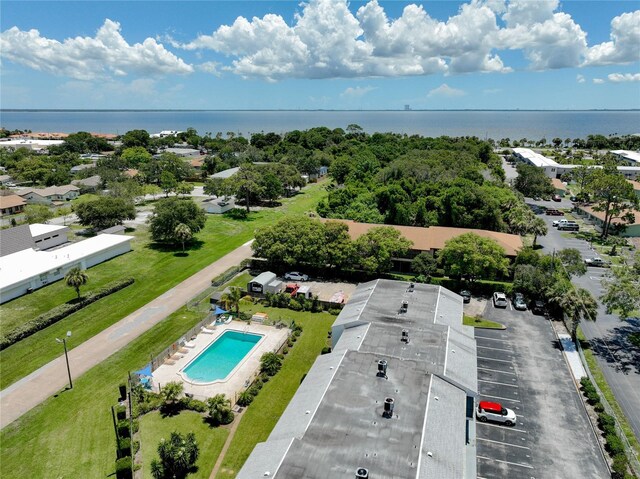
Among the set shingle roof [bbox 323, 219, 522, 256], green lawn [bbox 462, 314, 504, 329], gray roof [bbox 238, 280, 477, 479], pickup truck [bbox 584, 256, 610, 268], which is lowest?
green lawn [bbox 462, 314, 504, 329]

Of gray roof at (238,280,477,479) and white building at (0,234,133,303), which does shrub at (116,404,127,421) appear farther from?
white building at (0,234,133,303)

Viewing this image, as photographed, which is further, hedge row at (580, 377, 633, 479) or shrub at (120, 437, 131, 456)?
shrub at (120, 437, 131, 456)

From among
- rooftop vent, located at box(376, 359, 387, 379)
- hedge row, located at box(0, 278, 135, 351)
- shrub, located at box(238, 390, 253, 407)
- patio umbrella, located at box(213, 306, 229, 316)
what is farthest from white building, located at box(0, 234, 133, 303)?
rooftop vent, located at box(376, 359, 387, 379)

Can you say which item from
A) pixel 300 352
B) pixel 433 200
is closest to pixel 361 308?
pixel 300 352

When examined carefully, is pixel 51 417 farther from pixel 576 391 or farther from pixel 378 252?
pixel 576 391

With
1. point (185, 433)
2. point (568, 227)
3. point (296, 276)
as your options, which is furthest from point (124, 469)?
point (568, 227)

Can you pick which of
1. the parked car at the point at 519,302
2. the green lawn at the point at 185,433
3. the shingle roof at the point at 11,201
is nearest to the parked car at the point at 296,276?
the green lawn at the point at 185,433
